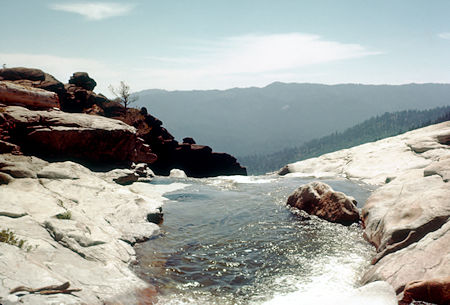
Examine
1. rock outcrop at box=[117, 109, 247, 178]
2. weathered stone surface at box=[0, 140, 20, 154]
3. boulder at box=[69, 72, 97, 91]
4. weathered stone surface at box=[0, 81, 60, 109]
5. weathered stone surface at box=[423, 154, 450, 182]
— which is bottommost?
rock outcrop at box=[117, 109, 247, 178]

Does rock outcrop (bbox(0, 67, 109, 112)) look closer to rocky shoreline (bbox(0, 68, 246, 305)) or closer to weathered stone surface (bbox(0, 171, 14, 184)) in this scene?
rocky shoreline (bbox(0, 68, 246, 305))

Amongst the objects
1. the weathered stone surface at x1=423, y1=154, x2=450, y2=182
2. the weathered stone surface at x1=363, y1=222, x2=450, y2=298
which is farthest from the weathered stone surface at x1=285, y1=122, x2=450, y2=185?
the weathered stone surface at x1=363, y1=222, x2=450, y2=298

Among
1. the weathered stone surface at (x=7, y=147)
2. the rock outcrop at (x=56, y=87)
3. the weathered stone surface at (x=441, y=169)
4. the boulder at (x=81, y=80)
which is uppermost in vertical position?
the boulder at (x=81, y=80)

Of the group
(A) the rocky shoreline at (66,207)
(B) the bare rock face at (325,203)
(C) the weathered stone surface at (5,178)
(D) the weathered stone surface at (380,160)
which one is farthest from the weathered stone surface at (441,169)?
(C) the weathered stone surface at (5,178)

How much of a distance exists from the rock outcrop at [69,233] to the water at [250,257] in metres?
1.02

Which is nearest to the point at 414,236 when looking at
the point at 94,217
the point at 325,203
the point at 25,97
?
the point at 325,203

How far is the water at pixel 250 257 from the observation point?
8.34 m

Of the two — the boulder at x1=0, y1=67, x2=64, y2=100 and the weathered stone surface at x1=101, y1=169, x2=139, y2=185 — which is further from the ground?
the boulder at x1=0, y1=67, x2=64, y2=100

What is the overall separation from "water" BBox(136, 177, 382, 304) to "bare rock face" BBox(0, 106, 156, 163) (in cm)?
781

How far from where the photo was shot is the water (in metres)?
8.34

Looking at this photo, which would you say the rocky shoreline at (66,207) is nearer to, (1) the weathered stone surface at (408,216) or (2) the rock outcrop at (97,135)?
(2) the rock outcrop at (97,135)

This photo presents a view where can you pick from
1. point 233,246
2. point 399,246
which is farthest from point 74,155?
point 399,246

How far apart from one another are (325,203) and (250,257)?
7.45 metres

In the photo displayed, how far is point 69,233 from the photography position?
9094 millimetres
